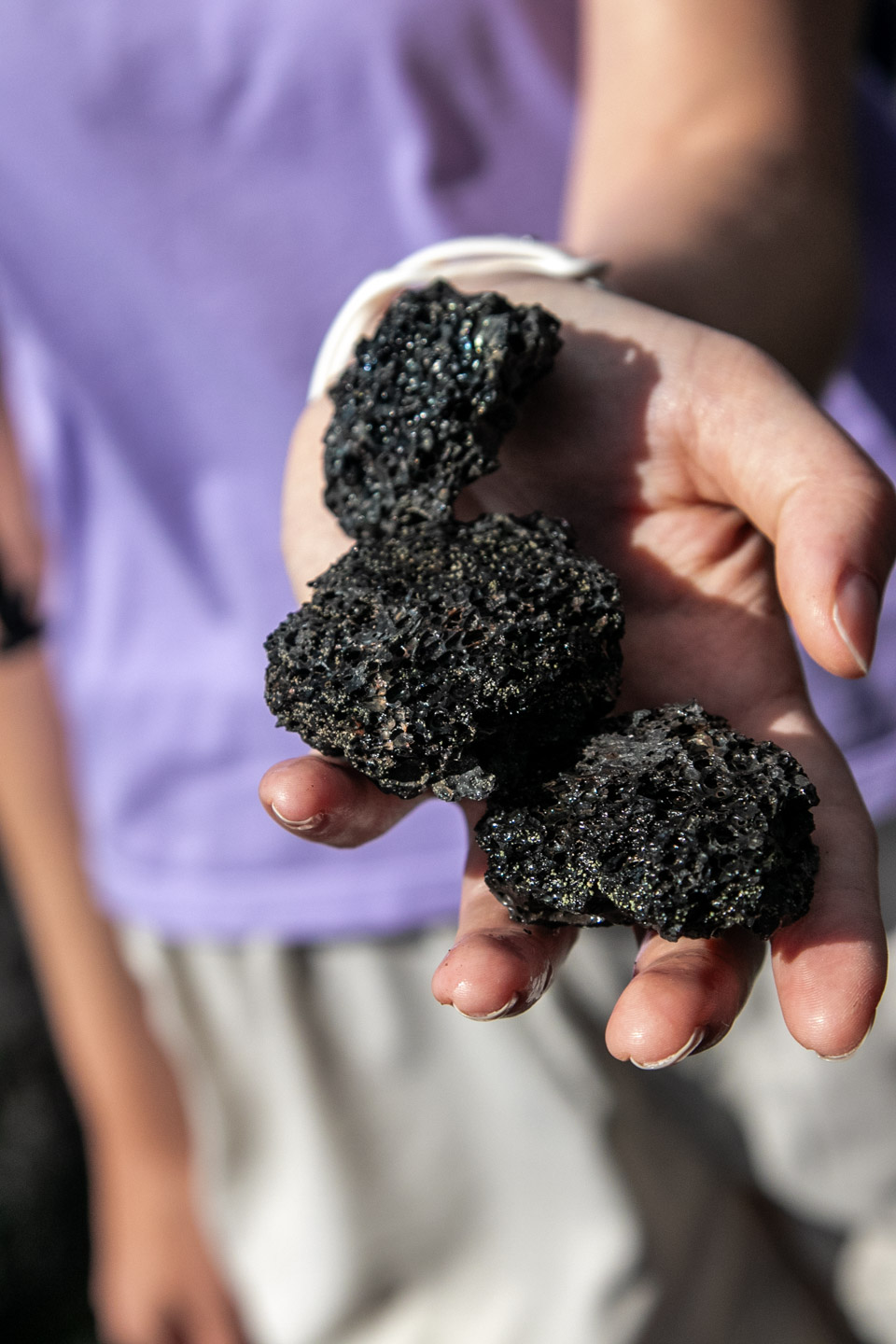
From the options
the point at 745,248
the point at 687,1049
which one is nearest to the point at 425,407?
the point at 745,248

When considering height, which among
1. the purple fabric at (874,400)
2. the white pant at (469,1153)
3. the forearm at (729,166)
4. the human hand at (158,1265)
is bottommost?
the human hand at (158,1265)

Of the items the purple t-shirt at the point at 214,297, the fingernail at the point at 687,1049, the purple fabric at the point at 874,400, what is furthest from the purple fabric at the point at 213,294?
the fingernail at the point at 687,1049

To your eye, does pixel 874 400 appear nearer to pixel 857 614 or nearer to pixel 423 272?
pixel 423 272

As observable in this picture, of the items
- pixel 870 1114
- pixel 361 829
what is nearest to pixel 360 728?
pixel 361 829

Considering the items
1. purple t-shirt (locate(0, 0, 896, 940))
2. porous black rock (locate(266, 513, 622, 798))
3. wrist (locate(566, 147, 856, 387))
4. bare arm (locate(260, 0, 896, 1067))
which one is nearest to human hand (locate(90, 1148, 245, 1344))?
purple t-shirt (locate(0, 0, 896, 940))

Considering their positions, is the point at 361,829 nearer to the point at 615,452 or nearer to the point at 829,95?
the point at 615,452

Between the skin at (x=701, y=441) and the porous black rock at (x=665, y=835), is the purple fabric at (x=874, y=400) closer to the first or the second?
the skin at (x=701, y=441)
